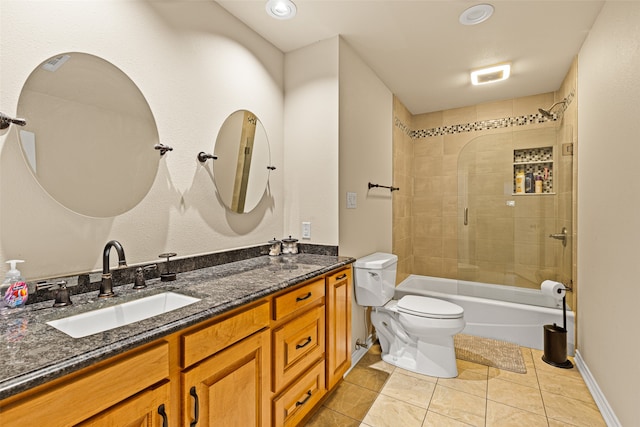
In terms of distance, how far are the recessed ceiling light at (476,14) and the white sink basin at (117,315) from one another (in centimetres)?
224

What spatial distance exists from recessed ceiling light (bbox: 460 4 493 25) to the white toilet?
1.72 meters

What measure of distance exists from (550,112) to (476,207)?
46.5 inches

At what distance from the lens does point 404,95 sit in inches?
128

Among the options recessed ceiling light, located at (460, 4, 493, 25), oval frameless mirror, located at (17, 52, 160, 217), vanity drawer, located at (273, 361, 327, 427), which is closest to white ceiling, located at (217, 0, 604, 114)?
recessed ceiling light, located at (460, 4, 493, 25)

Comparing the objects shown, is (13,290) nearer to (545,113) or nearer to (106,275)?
(106,275)

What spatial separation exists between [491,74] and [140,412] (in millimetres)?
3298

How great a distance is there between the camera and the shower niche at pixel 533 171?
2.82m

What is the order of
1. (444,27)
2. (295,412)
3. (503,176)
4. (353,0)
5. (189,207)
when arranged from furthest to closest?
1. (503,176)
2. (444,27)
3. (353,0)
4. (189,207)
5. (295,412)

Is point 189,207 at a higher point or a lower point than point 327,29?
lower

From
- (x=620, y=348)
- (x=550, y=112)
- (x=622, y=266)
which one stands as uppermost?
(x=550, y=112)

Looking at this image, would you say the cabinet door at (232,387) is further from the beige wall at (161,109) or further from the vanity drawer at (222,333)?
the beige wall at (161,109)

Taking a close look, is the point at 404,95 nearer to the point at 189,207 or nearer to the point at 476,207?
the point at 476,207

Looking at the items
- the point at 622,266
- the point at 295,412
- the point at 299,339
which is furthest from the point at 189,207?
the point at 622,266

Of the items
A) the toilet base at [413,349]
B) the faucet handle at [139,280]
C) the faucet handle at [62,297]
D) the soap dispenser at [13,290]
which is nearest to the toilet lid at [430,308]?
the toilet base at [413,349]
